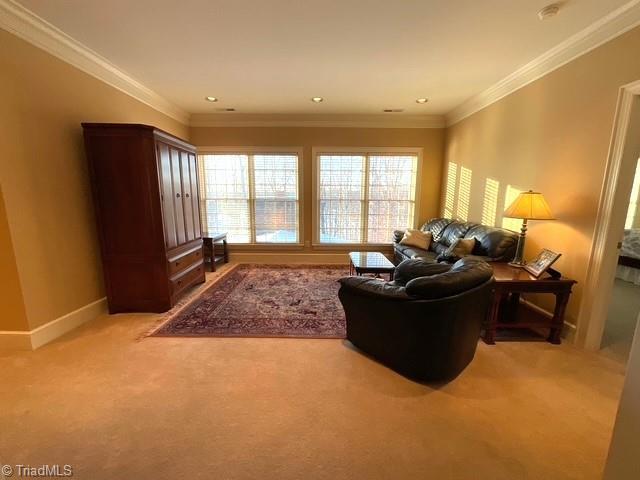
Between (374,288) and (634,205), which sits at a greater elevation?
(634,205)

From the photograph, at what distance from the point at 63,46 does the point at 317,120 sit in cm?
337

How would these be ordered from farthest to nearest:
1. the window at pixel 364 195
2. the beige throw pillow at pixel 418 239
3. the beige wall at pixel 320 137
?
1. the window at pixel 364 195
2. the beige wall at pixel 320 137
3. the beige throw pillow at pixel 418 239

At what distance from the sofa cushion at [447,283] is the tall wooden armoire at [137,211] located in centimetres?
268

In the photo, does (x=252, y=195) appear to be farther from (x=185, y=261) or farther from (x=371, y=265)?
(x=371, y=265)

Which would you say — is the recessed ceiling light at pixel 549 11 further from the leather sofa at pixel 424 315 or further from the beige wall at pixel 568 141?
the leather sofa at pixel 424 315

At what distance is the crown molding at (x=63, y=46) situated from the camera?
208 cm

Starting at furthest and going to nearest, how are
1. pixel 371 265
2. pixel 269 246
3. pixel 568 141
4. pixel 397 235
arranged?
pixel 269 246 → pixel 397 235 → pixel 371 265 → pixel 568 141

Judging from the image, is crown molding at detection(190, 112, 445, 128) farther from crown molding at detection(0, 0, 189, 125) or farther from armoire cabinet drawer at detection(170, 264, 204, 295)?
armoire cabinet drawer at detection(170, 264, 204, 295)

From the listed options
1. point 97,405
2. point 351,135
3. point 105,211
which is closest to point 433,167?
point 351,135

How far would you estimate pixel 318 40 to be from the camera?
8.05 ft

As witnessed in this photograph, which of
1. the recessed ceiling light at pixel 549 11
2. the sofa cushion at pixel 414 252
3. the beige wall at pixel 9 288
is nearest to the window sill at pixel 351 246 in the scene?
the sofa cushion at pixel 414 252

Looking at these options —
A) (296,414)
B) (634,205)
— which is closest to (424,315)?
(296,414)

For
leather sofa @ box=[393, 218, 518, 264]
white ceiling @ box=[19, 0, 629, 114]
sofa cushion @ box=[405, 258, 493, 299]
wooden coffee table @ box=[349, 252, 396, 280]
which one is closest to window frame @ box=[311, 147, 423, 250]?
leather sofa @ box=[393, 218, 518, 264]

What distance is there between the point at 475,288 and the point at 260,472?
170 cm
